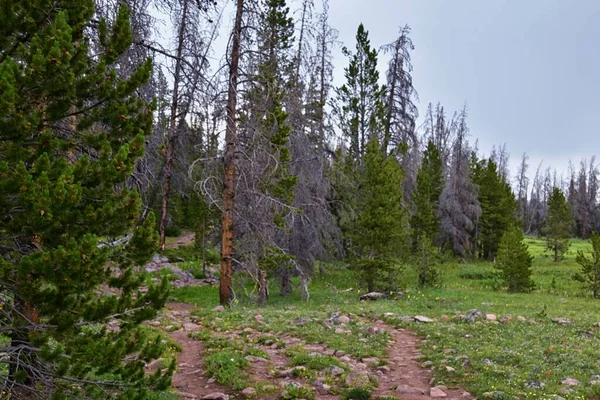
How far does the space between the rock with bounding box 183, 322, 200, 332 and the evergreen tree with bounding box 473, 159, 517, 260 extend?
106ft

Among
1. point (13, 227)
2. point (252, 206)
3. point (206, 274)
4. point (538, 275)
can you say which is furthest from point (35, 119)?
point (538, 275)

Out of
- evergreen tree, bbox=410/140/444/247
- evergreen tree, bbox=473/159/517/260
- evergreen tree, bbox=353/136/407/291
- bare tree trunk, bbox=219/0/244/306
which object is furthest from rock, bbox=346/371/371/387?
evergreen tree, bbox=473/159/517/260

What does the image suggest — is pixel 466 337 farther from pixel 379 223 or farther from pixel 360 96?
A: pixel 360 96

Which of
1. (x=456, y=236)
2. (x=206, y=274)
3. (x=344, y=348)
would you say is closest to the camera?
(x=344, y=348)

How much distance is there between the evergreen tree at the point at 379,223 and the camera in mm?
18672

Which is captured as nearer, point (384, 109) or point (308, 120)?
point (308, 120)

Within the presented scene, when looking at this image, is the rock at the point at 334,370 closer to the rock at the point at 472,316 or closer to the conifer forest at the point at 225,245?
the conifer forest at the point at 225,245

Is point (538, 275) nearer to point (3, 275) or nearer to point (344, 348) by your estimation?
point (344, 348)

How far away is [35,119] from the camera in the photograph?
3.86 metres

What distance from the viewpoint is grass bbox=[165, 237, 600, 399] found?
24.2ft

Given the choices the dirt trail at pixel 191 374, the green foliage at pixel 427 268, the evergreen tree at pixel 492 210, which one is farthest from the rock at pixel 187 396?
the evergreen tree at pixel 492 210

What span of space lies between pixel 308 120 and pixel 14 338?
49.1 feet

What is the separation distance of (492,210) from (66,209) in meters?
39.7

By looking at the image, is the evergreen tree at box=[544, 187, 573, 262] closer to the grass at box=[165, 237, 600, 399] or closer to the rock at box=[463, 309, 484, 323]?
the grass at box=[165, 237, 600, 399]
